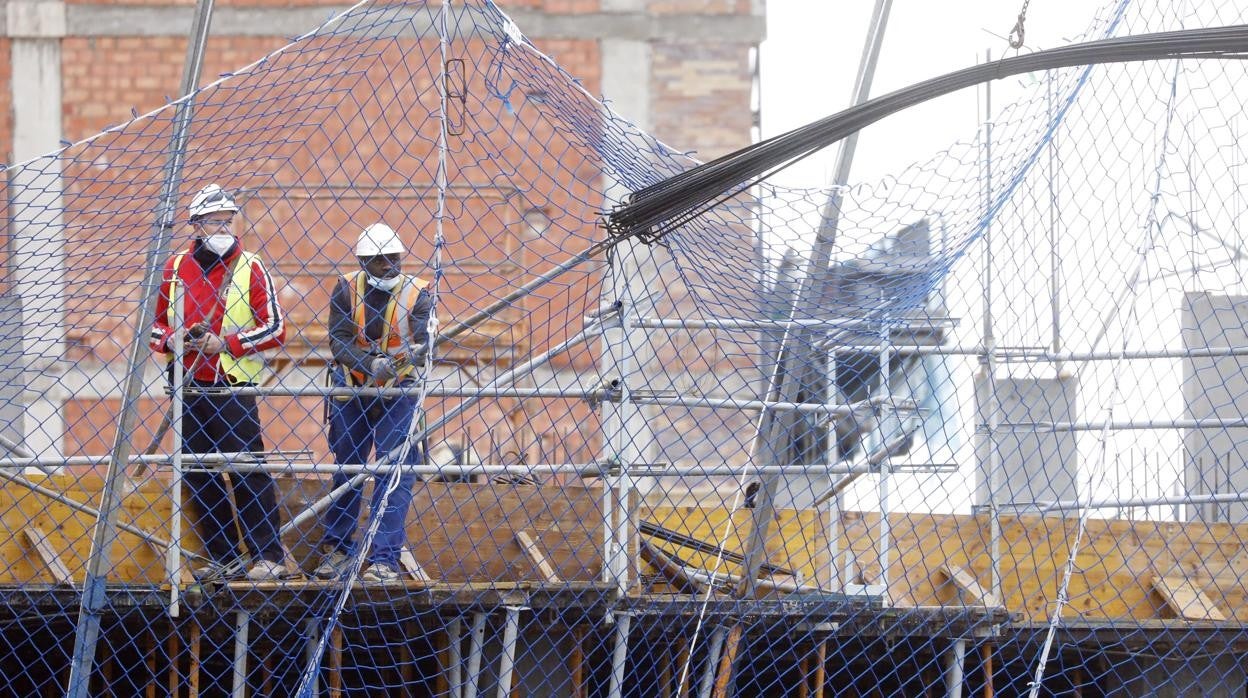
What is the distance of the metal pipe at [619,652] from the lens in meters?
7.71

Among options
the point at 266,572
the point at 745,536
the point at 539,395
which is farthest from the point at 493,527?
the point at 745,536

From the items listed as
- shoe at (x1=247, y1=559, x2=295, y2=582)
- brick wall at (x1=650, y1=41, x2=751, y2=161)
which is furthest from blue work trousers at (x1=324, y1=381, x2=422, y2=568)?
brick wall at (x1=650, y1=41, x2=751, y2=161)

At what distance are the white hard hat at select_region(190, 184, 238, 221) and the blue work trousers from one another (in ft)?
2.98

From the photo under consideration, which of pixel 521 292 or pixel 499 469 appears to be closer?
pixel 499 469

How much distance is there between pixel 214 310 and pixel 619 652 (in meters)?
2.22

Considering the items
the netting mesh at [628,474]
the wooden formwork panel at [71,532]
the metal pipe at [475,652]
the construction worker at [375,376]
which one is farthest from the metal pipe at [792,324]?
the wooden formwork panel at [71,532]

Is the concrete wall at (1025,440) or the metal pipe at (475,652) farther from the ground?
the concrete wall at (1025,440)

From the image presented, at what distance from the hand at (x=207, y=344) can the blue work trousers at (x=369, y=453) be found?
509 mm

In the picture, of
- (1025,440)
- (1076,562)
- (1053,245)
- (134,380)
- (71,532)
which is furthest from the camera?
(1025,440)

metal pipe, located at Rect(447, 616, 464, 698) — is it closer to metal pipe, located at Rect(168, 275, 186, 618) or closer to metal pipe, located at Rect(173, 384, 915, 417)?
metal pipe, located at Rect(173, 384, 915, 417)

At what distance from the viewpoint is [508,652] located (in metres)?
7.62

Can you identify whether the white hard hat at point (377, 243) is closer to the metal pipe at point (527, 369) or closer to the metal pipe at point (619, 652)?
the metal pipe at point (527, 369)

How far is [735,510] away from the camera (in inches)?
328

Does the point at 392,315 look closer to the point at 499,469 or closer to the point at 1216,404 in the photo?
the point at 499,469
